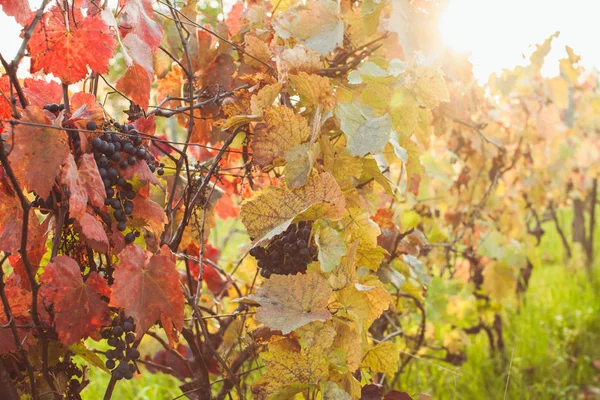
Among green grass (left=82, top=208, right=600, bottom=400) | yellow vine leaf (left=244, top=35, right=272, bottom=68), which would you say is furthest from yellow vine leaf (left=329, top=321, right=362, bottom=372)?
green grass (left=82, top=208, right=600, bottom=400)

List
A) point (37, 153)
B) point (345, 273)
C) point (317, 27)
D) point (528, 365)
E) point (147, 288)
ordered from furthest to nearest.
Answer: point (528, 365) < point (317, 27) < point (345, 273) < point (147, 288) < point (37, 153)

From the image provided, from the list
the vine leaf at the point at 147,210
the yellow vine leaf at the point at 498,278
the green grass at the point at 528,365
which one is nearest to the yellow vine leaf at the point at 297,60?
the vine leaf at the point at 147,210

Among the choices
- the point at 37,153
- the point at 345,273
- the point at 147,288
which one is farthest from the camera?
the point at 345,273

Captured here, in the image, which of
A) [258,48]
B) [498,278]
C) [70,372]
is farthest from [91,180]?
[498,278]

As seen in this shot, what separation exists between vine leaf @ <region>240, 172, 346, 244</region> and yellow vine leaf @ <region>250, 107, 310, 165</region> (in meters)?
0.08

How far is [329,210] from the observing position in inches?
37.2

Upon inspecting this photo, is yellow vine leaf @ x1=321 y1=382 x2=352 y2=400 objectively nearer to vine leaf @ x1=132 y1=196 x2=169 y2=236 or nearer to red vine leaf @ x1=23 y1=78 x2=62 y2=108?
vine leaf @ x1=132 y1=196 x2=169 y2=236

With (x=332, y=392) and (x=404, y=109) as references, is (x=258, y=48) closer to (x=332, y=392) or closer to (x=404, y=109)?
(x=404, y=109)

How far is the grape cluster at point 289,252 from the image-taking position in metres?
1.00

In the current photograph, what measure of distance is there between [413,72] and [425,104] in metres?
0.07

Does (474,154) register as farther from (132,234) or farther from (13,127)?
(13,127)

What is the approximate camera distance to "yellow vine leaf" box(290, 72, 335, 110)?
1.05 m

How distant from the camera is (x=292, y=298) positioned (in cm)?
94

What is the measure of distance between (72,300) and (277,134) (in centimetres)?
45
